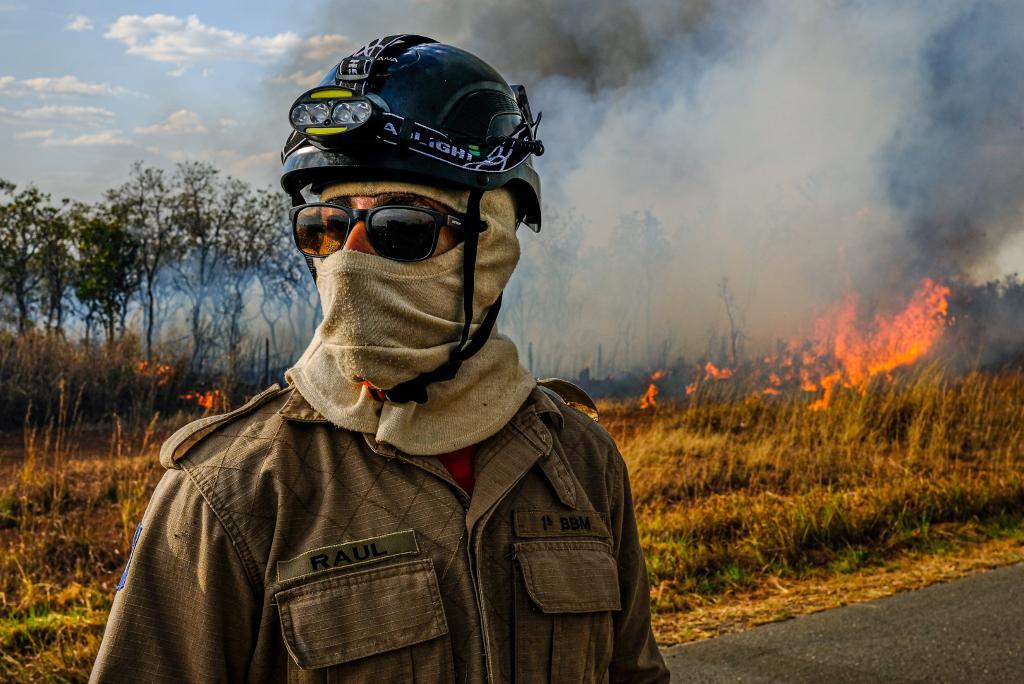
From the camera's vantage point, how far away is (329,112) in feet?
6.06

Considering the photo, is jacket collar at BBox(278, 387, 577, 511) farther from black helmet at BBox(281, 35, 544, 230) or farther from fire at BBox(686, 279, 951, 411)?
fire at BBox(686, 279, 951, 411)

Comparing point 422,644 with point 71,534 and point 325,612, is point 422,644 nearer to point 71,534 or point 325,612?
point 325,612

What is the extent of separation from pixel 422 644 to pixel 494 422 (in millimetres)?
443

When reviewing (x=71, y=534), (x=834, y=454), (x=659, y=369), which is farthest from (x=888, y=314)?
(x=71, y=534)

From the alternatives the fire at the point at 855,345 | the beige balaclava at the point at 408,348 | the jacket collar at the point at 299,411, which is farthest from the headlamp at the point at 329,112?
the fire at the point at 855,345

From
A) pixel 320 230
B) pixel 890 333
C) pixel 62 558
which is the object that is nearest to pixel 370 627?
pixel 320 230

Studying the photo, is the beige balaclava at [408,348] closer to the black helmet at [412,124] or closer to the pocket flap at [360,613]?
the black helmet at [412,124]

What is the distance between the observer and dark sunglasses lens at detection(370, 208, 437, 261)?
69.2 inches

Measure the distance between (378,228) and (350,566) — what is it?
62 centimetres

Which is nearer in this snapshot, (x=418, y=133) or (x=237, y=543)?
(x=237, y=543)

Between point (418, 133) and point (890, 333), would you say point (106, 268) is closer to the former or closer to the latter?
point (890, 333)

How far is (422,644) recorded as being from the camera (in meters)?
1.53

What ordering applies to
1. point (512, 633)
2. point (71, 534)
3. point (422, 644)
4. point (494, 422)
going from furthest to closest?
point (71, 534) < point (494, 422) < point (512, 633) < point (422, 644)

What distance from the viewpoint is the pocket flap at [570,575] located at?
1657 mm
